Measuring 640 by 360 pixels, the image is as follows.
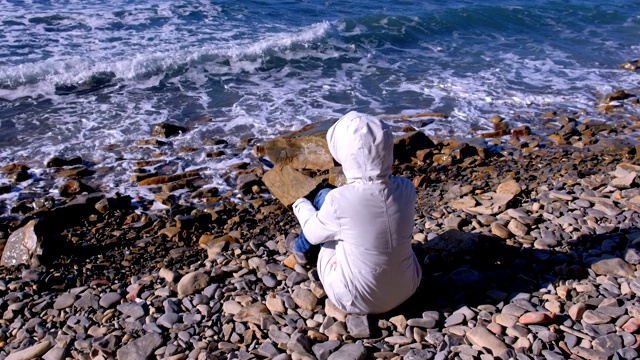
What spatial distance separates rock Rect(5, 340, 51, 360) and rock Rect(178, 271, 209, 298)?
3.40ft

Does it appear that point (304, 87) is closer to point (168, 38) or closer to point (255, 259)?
point (168, 38)

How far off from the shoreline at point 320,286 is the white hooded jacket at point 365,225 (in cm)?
24

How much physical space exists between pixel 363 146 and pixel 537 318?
165 cm

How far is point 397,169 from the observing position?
808 cm

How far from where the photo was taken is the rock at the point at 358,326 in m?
3.97

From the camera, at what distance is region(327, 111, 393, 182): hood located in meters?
3.44

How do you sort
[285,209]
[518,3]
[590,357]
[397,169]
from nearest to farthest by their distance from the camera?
[590,357], [285,209], [397,169], [518,3]

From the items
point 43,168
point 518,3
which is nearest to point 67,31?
point 43,168

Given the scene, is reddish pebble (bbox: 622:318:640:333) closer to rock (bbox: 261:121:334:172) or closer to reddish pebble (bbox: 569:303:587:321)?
reddish pebble (bbox: 569:303:587:321)

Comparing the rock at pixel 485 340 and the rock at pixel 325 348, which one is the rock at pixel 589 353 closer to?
the rock at pixel 485 340

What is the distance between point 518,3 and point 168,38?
1314 cm

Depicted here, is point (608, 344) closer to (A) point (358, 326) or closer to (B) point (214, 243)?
(A) point (358, 326)

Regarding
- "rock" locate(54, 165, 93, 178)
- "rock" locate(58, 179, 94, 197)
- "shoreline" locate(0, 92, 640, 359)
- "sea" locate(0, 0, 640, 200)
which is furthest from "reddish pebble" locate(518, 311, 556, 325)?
"rock" locate(54, 165, 93, 178)

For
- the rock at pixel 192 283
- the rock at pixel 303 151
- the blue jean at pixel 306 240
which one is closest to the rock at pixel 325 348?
the blue jean at pixel 306 240
